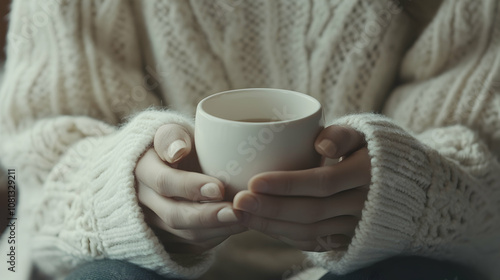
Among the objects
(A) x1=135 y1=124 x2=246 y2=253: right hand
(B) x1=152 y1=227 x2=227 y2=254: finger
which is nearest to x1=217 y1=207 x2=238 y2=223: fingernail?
(A) x1=135 y1=124 x2=246 y2=253: right hand

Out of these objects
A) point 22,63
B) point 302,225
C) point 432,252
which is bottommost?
point 432,252

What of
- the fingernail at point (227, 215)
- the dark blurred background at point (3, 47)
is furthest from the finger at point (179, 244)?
the dark blurred background at point (3, 47)

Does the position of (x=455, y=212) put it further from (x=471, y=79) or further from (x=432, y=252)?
(x=471, y=79)

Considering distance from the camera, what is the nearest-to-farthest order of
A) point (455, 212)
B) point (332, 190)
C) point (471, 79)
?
point (332, 190), point (455, 212), point (471, 79)

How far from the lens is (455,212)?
0.55 meters

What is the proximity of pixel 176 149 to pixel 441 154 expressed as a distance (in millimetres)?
305

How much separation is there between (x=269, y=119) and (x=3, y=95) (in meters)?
0.44

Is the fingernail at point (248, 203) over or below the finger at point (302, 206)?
over

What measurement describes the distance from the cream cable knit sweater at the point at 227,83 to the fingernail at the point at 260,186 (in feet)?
0.54

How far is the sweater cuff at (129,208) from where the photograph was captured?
1.59 feet

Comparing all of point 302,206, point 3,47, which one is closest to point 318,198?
point 302,206

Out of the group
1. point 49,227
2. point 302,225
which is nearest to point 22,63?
point 49,227

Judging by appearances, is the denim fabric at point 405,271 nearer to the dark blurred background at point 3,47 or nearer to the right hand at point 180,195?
the right hand at point 180,195

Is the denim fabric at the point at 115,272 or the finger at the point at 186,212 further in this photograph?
the denim fabric at the point at 115,272
